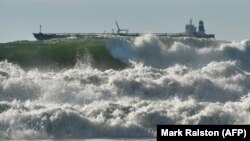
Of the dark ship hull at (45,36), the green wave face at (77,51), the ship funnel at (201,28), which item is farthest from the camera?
the ship funnel at (201,28)

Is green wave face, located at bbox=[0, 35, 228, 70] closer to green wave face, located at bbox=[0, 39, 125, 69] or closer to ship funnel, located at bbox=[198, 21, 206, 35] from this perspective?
green wave face, located at bbox=[0, 39, 125, 69]

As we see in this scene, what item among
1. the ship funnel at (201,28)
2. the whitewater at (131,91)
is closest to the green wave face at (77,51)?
the whitewater at (131,91)

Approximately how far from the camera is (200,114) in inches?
1436

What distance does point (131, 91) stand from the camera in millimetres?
43406

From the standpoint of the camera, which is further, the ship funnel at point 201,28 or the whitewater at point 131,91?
the ship funnel at point 201,28

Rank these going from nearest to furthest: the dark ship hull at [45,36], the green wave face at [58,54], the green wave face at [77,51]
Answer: the green wave face at [58,54] → the green wave face at [77,51] → the dark ship hull at [45,36]

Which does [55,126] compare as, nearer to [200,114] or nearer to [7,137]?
[7,137]

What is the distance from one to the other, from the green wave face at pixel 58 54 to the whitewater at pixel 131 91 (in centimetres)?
26

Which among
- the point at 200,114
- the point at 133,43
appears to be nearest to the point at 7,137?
the point at 200,114

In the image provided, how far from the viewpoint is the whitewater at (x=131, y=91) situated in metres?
34.3

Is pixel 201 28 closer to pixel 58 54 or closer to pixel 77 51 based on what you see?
pixel 77 51

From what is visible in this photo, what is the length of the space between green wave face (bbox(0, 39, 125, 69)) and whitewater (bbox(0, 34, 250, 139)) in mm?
256

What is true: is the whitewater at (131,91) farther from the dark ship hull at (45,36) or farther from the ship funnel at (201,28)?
the ship funnel at (201,28)

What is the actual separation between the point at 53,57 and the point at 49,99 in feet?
30.3
